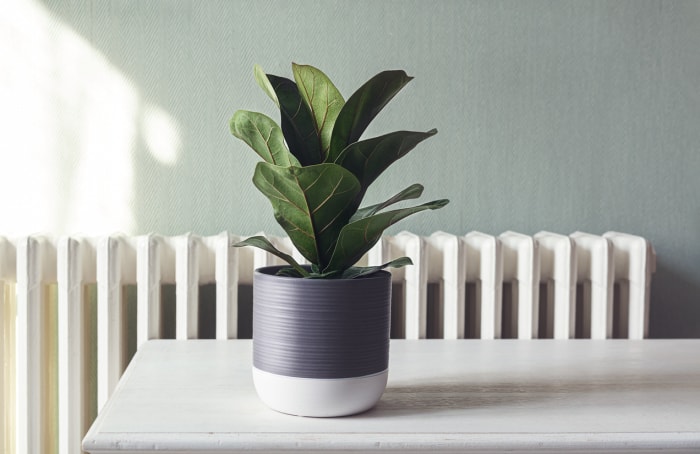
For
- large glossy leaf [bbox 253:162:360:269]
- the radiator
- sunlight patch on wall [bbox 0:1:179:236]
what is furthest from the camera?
sunlight patch on wall [bbox 0:1:179:236]

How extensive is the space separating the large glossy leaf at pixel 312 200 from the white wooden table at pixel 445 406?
0.20 meters

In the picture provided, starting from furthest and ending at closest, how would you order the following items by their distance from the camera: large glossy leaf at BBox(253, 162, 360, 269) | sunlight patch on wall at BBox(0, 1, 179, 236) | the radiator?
1. sunlight patch on wall at BBox(0, 1, 179, 236)
2. the radiator
3. large glossy leaf at BBox(253, 162, 360, 269)

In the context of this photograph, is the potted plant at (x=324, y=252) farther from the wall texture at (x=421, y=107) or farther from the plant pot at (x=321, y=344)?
the wall texture at (x=421, y=107)

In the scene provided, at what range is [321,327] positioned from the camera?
2.40ft

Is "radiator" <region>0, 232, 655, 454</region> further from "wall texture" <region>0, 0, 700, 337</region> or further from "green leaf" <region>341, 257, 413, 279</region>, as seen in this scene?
"green leaf" <region>341, 257, 413, 279</region>

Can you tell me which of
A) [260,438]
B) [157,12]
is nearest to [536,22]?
[157,12]

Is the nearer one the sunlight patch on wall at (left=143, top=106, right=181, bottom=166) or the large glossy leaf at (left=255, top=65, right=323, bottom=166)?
the large glossy leaf at (left=255, top=65, right=323, bottom=166)

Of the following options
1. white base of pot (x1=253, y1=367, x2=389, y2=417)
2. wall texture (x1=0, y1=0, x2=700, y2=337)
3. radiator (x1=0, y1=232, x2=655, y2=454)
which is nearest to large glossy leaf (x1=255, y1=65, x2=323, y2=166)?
white base of pot (x1=253, y1=367, x2=389, y2=417)

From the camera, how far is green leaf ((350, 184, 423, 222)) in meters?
0.77

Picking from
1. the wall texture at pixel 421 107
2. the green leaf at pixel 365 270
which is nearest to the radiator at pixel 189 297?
the wall texture at pixel 421 107

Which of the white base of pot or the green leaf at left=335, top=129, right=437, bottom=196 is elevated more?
the green leaf at left=335, top=129, right=437, bottom=196

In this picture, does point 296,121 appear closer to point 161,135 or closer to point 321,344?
point 321,344

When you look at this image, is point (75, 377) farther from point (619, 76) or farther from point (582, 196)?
point (619, 76)

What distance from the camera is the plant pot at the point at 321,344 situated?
73 centimetres
